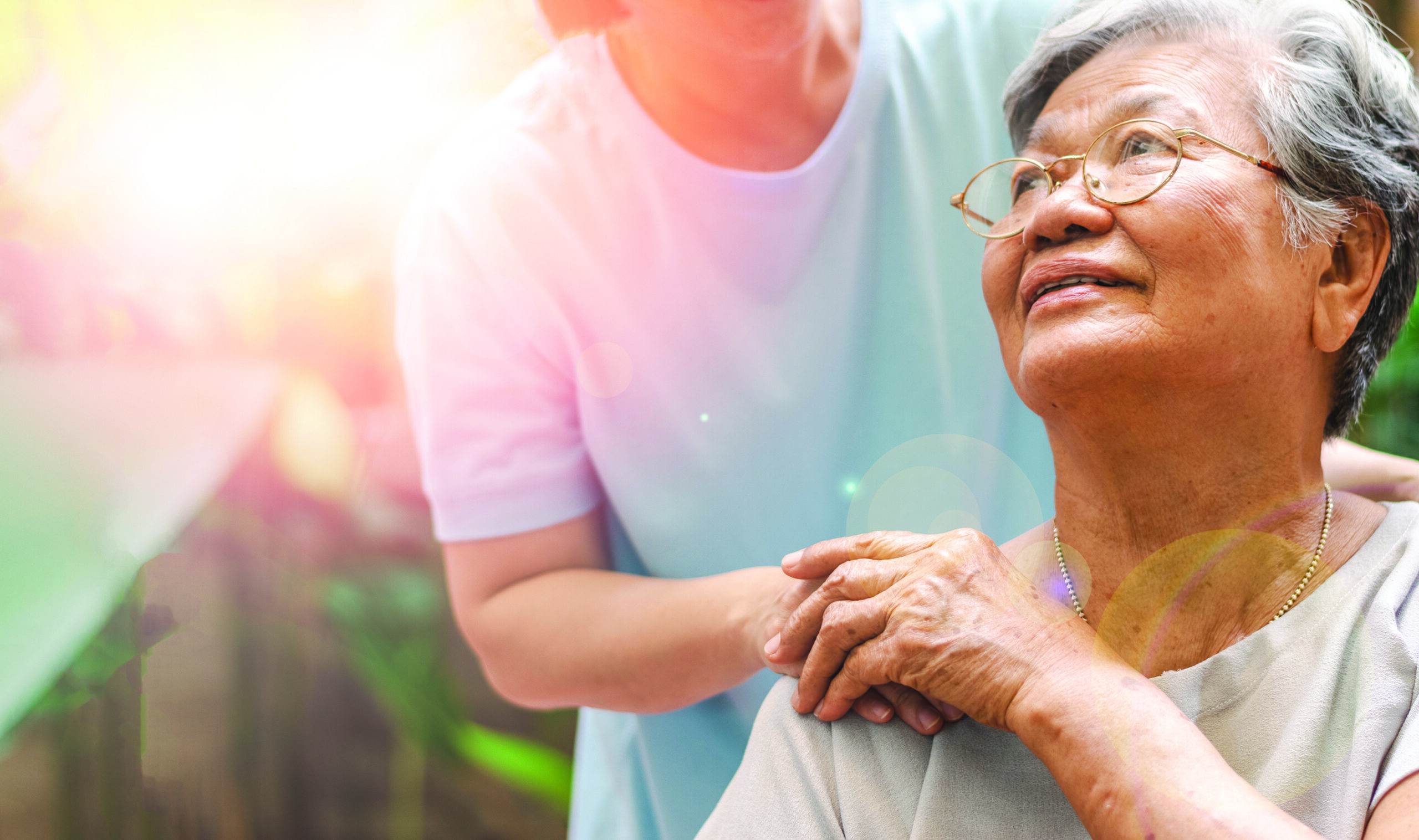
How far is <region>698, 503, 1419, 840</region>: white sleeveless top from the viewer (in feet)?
2.95

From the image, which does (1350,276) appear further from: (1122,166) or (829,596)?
(829,596)

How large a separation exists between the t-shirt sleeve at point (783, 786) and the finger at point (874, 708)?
52 mm

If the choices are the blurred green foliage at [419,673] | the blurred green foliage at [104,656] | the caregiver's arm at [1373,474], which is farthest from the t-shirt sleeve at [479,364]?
the blurred green foliage at [419,673]

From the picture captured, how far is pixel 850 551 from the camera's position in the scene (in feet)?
3.52

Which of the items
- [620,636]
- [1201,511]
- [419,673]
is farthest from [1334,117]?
[419,673]

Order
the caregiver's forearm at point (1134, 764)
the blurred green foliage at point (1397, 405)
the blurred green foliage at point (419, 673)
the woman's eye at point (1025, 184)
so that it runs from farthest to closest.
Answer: the blurred green foliage at point (419, 673), the blurred green foliage at point (1397, 405), the woman's eye at point (1025, 184), the caregiver's forearm at point (1134, 764)

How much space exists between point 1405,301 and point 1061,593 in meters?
0.55

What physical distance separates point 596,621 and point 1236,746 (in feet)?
2.64

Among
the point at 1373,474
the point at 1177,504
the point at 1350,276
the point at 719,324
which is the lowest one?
the point at 1373,474

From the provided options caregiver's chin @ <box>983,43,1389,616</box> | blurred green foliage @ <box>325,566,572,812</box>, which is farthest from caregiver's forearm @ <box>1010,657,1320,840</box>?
blurred green foliage @ <box>325,566,572,812</box>

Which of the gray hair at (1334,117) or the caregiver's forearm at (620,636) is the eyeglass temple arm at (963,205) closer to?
the gray hair at (1334,117)

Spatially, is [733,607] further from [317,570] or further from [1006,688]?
[317,570]

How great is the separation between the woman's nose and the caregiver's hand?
1.18 ft

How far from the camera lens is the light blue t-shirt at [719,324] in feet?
4.53
